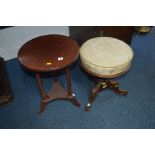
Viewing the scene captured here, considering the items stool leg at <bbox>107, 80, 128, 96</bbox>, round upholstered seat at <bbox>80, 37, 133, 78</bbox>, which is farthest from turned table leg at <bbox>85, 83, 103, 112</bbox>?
round upholstered seat at <bbox>80, 37, 133, 78</bbox>

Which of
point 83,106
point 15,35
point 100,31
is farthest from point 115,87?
point 15,35

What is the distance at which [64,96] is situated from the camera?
1933mm

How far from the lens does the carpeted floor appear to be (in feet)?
6.06

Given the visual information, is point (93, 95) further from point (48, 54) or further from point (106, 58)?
point (48, 54)

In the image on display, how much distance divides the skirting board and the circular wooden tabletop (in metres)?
0.77

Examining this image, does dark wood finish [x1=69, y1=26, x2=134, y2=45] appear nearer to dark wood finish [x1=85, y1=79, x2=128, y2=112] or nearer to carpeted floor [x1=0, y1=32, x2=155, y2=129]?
carpeted floor [x1=0, y1=32, x2=155, y2=129]

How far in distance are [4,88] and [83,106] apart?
771mm

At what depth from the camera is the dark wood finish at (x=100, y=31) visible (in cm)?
232

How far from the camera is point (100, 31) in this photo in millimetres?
2326

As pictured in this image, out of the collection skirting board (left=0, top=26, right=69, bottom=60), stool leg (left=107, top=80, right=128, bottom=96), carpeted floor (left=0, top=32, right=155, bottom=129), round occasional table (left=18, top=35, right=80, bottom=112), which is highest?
round occasional table (left=18, top=35, right=80, bottom=112)

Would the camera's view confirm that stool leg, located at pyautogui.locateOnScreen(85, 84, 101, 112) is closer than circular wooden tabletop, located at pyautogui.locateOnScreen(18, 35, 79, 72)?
No

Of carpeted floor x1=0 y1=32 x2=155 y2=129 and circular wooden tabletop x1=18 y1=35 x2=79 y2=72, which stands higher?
circular wooden tabletop x1=18 y1=35 x2=79 y2=72

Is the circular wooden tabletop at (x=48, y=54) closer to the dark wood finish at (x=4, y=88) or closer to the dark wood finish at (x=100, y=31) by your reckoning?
the dark wood finish at (x=4, y=88)

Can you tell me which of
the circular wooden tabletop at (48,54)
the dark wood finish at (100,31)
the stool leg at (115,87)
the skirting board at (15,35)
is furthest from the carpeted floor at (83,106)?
the circular wooden tabletop at (48,54)
